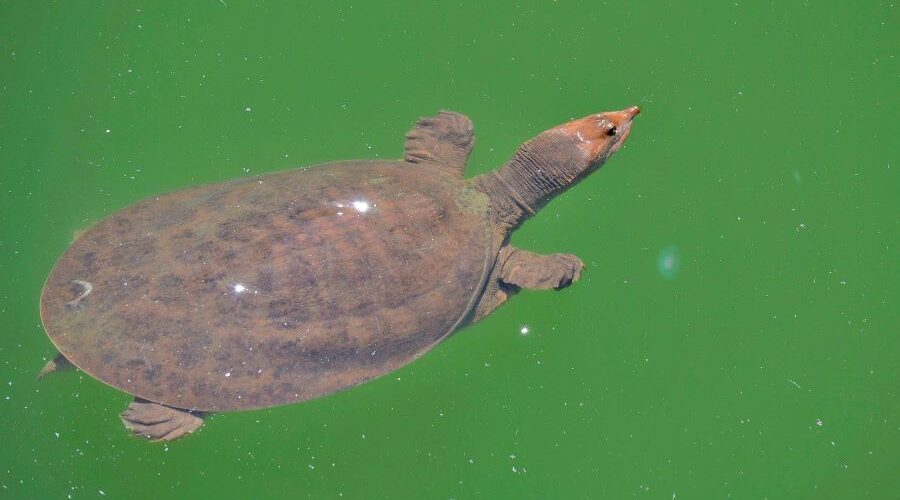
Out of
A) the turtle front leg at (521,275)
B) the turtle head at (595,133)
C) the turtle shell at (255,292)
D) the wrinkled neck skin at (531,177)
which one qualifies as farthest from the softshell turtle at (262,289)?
the turtle head at (595,133)

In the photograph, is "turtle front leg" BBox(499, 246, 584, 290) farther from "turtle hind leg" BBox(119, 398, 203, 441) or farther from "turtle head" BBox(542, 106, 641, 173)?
"turtle hind leg" BBox(119, 398, 203, 441)

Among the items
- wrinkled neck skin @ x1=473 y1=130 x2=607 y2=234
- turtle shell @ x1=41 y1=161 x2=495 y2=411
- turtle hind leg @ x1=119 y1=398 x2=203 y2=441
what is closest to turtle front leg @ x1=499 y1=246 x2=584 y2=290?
wrinkled neck skin @ x1=473 y1=130 x2=607 y2=234

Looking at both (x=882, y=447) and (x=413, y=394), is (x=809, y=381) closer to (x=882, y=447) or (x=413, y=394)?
(x=882, y=447)

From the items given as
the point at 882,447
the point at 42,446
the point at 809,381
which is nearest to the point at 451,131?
the point at 809,381

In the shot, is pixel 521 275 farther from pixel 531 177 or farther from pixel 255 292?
pixel 255 292

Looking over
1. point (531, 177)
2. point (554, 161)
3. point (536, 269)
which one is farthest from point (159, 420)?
point (554, 161)
